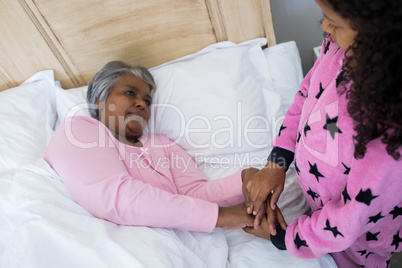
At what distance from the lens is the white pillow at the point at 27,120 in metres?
1.12

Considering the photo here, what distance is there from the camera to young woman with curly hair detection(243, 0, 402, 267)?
402 mm

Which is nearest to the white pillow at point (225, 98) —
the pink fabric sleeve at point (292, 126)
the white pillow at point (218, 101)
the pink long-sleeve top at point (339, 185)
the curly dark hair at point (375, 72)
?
the white pillow at point (218, 101)

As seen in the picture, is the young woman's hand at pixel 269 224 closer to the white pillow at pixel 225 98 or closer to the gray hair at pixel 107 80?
the white pillow at pixel 225 98

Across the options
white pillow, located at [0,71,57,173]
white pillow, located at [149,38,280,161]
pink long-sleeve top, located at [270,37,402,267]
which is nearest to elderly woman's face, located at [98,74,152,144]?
white pillow, located at [149,38,280,161]

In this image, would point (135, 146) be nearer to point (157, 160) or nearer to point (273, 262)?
point (157, 160)

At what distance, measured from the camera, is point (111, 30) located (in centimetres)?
120

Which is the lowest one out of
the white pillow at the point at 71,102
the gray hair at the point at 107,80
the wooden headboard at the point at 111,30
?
the white pillow at the point at 71,102

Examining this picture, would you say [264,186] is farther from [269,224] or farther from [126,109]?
[126,109]

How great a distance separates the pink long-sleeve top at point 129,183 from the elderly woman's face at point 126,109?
100 mm

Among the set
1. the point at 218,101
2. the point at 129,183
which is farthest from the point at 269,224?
the point at 218,101

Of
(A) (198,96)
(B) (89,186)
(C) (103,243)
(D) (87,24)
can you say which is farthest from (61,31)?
(C) (103,243)

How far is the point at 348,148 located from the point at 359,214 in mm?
131

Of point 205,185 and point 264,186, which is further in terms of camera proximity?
point 205,185

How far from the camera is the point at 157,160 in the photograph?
1.07 meters
